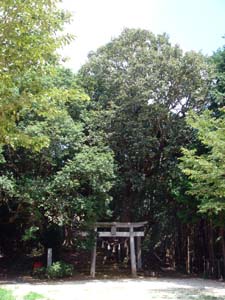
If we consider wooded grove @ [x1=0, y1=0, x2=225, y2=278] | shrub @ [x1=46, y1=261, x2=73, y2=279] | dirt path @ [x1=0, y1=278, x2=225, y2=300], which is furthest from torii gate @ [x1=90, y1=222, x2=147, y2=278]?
dirt path @ [x1=0, y1=278, x2=225, y2=300]

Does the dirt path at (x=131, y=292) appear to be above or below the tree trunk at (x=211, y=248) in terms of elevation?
below

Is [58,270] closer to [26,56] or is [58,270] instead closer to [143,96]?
[143,96]

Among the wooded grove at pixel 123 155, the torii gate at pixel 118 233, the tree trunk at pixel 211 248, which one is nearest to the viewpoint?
the wooded grove at pixel 123 155

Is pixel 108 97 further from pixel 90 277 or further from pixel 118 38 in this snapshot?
pixel 90 277

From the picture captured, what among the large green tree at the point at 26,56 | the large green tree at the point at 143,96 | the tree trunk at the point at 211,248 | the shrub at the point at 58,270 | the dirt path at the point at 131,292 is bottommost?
the dirt path at the point at 131,292

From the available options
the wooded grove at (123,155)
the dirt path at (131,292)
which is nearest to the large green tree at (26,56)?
the dirt path at (131,292)

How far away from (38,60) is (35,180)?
29.9 ft

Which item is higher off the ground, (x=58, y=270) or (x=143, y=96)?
(x=143, y=96)

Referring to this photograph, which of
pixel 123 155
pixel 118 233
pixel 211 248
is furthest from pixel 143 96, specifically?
pixel 211 248

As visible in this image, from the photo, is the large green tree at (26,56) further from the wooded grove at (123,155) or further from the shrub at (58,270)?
the shrub at (58,270)

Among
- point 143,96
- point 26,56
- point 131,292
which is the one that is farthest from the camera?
point 143,96

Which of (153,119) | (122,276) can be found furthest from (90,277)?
(153,119)

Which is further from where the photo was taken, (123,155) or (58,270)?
(123,155)

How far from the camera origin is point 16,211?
13680 millimetres
